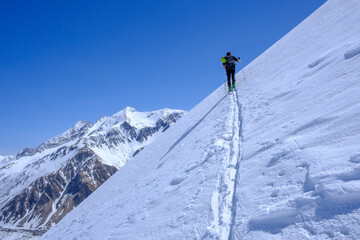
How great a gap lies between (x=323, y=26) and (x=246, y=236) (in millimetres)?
15026

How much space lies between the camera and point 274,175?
458cm

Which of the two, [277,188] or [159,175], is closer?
[277,188]

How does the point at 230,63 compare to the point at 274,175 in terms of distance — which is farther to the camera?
the point at 230,63

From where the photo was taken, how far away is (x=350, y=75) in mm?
6297

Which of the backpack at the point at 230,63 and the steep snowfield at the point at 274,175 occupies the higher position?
the backpack at the point at 230,63

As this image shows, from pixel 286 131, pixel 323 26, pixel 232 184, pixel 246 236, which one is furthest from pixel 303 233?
pixel 323 26

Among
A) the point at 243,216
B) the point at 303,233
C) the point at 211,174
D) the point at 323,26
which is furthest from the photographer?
the point at 323,26

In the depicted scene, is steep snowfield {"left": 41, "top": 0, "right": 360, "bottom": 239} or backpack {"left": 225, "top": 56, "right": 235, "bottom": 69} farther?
backpack {"left": 225, "top": 56, "right": 235, "bottom": 69}

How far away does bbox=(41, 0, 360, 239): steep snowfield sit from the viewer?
3332mm

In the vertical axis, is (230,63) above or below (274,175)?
above

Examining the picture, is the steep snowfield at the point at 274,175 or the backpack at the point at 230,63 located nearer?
the steep snowfield at the point at 274,175

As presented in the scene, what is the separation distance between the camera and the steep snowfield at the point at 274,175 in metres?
3.33

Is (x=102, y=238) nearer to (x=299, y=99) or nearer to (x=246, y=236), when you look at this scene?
(x=246, y=236)

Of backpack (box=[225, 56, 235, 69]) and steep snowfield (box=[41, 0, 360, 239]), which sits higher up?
backpack (box=[225, 56, 235, 69])
